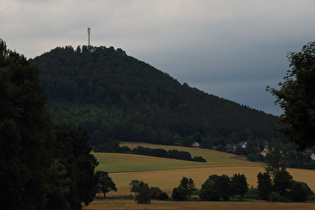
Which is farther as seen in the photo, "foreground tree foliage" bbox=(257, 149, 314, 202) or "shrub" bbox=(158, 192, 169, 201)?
"foreground tree foliage" bbox=(257, 149, 314, 202)

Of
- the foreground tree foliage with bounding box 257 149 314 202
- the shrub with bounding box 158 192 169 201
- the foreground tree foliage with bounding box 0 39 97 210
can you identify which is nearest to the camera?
the foreground tree foliage with bounding box 0 39 97 210

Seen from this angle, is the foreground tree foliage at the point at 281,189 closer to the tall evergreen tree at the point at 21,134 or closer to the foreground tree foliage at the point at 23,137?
the foreground tree foliage at the point at 23,137

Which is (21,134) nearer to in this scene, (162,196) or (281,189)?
(162,196)

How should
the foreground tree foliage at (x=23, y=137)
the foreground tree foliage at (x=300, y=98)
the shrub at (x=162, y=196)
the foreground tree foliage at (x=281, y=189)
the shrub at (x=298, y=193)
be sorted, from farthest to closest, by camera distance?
the shrub at (x=298, y=193) → the foreground tree foliage at (x=281, y=189) → the shrub at (x=162, y=196) → the foreground tree foliage at (x=23, y=137) → the foreground tree foliage at (x=300, y=98)

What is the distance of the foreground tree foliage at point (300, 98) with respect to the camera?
3612 centimetres

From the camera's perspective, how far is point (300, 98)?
36594mm

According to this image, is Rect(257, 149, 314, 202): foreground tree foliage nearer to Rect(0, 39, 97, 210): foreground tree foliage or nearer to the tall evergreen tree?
Rect(0, 39, 97, 210): foreground tree foliage

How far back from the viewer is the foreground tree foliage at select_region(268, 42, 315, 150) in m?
36.1

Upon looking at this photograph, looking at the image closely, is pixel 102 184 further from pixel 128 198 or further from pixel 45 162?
pixel 45 162

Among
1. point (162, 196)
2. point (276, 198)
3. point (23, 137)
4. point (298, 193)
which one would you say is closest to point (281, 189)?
point (298, 193)

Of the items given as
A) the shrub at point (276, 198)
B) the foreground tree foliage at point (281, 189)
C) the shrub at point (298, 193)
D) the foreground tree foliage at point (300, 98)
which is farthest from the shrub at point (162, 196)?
the foreground tree foliage at point (300, 98)

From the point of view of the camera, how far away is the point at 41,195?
56.9 m

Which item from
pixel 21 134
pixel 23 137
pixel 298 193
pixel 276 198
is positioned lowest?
pixel 276 198

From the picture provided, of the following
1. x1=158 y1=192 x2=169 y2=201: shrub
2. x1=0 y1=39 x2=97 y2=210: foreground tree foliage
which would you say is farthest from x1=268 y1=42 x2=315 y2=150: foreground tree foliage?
x1=158 y1=192 x2=169 y2=201: shrub
